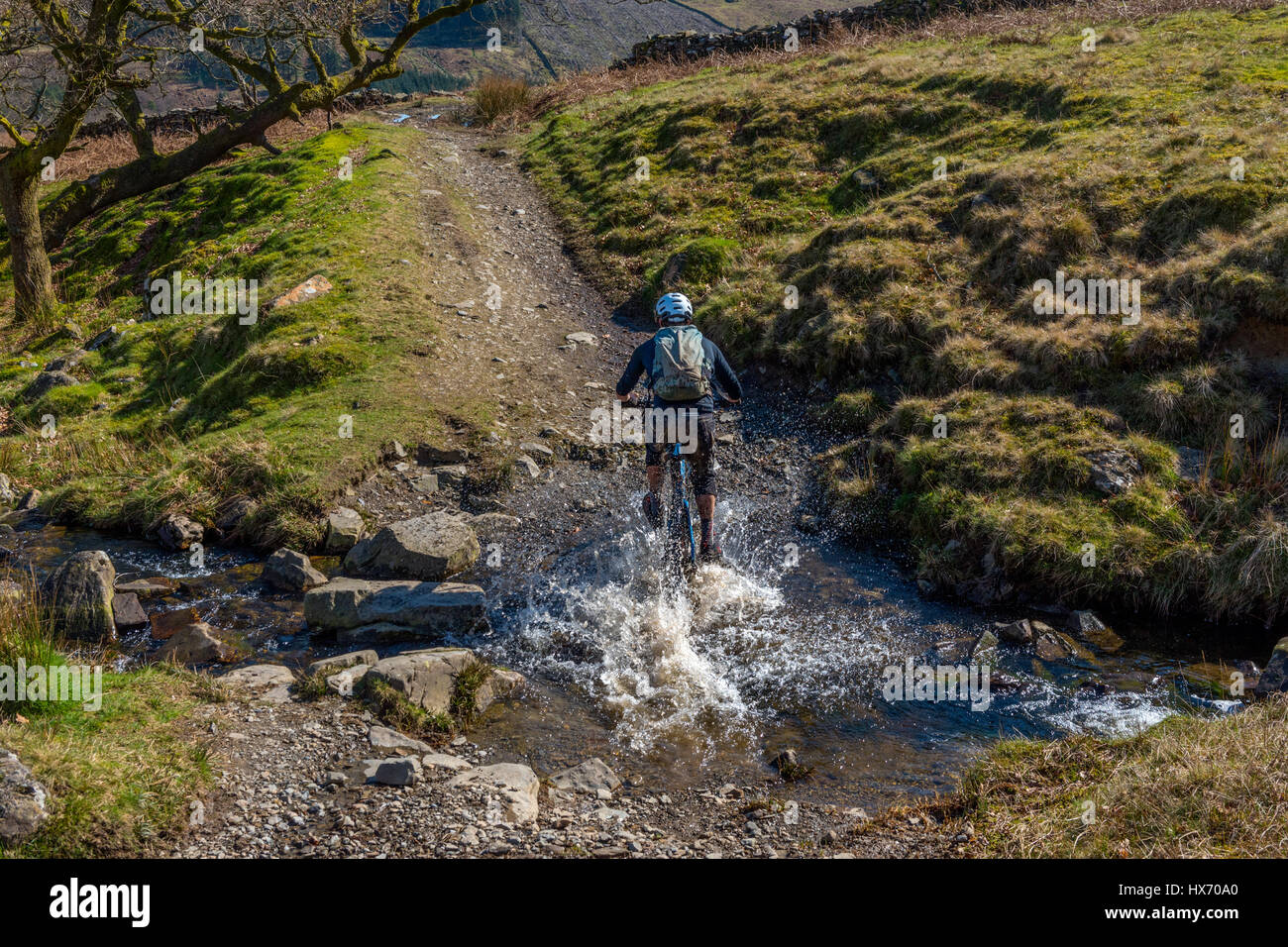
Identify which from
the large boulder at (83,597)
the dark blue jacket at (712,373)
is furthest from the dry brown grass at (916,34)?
the large boulder at (83,597)

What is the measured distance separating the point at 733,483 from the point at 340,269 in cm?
1030

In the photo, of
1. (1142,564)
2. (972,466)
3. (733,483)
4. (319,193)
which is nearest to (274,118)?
(319,193)

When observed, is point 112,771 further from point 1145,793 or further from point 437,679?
point 1145,793

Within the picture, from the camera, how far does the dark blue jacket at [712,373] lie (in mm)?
9359

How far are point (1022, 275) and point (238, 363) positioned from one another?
13.8 meters

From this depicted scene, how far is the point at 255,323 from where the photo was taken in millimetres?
16156

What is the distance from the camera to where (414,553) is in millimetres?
10164

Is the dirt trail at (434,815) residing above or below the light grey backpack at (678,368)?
Result: below

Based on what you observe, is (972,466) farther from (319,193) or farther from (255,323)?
(319,193)

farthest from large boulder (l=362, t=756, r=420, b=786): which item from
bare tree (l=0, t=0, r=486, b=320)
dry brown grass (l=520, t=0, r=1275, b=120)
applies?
dry brown grass (l=520, t=0, r=1275, b=120)

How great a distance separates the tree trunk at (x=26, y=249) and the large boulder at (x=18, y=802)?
19480 mm

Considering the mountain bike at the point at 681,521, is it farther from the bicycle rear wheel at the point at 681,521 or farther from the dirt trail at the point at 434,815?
the dirt trail at the point at 434,815

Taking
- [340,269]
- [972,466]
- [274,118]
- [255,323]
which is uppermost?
[274,118]

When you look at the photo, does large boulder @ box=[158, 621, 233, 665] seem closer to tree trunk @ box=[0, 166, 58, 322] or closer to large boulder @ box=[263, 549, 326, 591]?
large boulder @ box=[263, 549, 326, 591]
